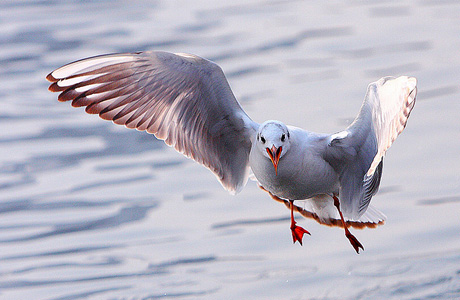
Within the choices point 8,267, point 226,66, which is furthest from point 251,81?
point 8,267

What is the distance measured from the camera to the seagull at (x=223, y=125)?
581 centimetres

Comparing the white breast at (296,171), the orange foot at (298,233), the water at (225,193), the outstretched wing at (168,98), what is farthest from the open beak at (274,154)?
the water at (225,193)

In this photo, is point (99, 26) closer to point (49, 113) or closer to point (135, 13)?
point (135, 13)

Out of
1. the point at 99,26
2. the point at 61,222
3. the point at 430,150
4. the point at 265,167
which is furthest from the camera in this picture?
the point at 99,26

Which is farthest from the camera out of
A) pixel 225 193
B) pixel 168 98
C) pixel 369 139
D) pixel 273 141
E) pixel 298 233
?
pixel 225 193

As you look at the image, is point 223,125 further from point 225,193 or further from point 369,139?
point 225,193

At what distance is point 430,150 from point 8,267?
16.6ft

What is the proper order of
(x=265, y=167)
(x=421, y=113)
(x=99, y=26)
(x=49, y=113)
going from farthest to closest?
(x=99, y=26) < (x=49, y=113) < (x=421, y=113) < (x=265, y=167)

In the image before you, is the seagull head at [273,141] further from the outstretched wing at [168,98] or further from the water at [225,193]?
the water at [225,193]

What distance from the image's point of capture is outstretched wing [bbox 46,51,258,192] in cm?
613

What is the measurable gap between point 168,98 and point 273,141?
1147 mm

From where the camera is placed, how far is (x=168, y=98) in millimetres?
6438

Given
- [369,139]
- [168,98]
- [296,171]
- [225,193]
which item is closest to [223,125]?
[168,98]

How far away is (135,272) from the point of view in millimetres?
8812
